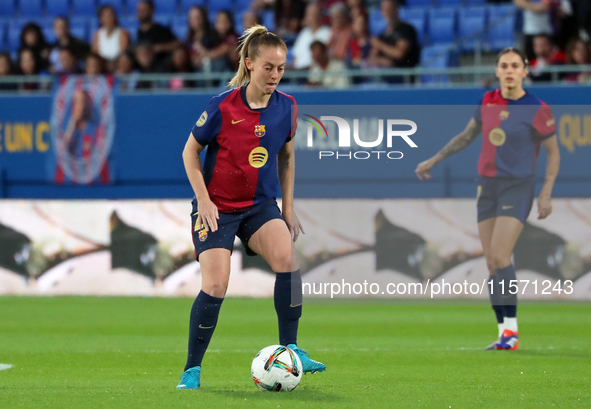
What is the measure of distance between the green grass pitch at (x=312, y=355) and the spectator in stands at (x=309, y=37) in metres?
4.12

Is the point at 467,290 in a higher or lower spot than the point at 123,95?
lower

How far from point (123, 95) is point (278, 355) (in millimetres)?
9539

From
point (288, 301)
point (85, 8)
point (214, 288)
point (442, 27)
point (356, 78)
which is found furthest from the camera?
point (85, 8)

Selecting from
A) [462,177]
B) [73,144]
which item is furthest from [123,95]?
[462,177]

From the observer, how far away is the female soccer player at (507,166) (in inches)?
292

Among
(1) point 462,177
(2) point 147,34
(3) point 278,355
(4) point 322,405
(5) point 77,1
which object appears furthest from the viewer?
(5) point 77,1

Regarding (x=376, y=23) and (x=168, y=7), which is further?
(x=168, y=7)

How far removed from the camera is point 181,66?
14.3 m

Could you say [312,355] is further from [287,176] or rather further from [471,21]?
[471,21]

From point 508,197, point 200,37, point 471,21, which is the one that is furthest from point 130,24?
point 508,197

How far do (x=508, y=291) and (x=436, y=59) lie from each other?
7.35 m

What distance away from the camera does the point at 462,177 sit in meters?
12.5

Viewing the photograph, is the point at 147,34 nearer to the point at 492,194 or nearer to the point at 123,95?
the point at 123,95

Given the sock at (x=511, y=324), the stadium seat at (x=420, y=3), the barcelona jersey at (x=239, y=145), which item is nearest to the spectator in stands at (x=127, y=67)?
the stadium seat at (x=420, y=3)
